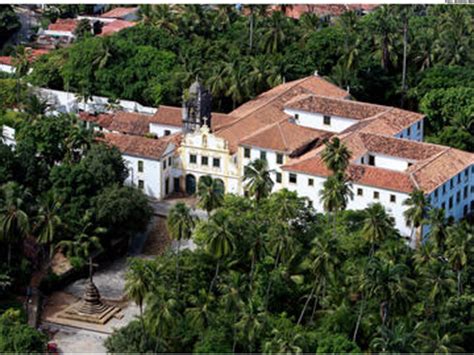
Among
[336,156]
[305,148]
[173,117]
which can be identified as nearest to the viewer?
[336,156]

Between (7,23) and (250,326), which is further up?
(7,23)

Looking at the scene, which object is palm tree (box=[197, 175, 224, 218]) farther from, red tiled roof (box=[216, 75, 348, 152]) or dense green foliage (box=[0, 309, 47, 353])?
dense green foliage (box=[0, 309, 47, 353])

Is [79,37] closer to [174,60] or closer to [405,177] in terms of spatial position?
[174,60]

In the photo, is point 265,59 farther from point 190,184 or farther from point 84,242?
point 84,242

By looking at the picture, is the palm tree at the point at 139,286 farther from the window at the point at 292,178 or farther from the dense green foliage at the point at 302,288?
the window at the point at 292,178

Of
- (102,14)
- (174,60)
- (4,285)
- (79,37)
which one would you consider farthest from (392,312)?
(102,14)

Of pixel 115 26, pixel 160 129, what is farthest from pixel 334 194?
pixel 115 26
